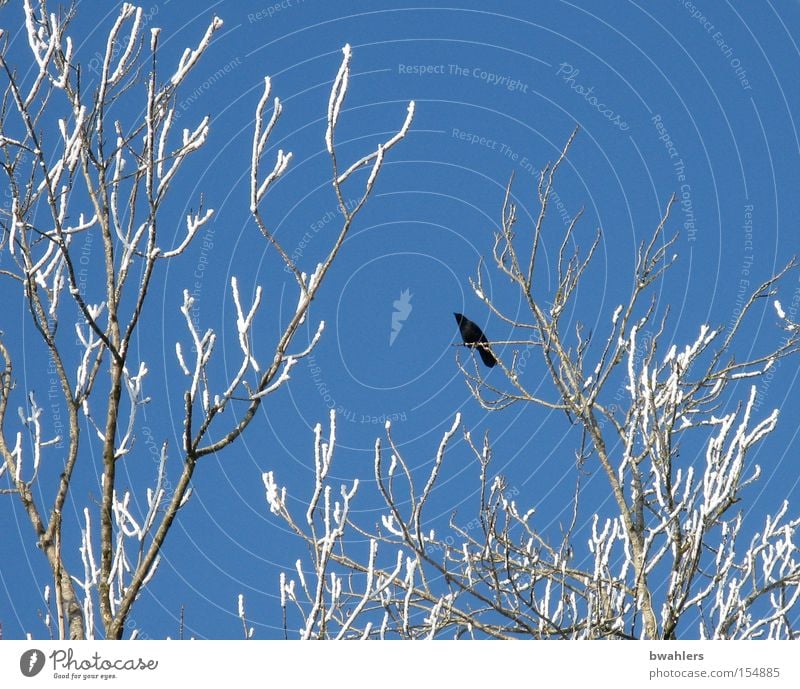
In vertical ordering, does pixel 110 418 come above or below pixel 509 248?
below

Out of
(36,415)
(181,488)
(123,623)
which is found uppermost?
(36,415)

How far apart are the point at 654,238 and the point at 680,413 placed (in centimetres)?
118

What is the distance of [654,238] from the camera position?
7160mm

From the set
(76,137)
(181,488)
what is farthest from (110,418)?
(76,137)

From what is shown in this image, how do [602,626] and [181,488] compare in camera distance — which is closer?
[181,488]

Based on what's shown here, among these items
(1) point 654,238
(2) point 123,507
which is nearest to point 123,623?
(2) point 123,507

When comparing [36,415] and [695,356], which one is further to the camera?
[695,356]

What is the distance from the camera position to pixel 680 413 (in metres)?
6.99

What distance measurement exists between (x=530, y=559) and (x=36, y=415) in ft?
11.6

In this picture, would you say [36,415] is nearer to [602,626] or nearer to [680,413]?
[602,626]
